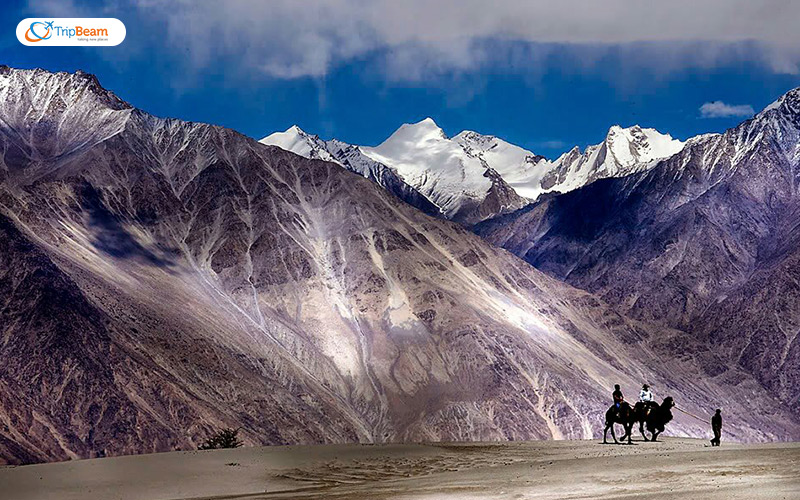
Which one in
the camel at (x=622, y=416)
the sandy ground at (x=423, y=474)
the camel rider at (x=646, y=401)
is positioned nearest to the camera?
the sandy ground at (x=423, y=474)

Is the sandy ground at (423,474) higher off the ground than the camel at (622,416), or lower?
lower

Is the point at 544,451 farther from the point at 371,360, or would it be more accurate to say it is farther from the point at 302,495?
the point at 371,360

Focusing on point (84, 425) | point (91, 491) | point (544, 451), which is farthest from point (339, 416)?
point (91, 491)

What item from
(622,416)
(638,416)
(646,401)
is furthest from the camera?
(646,401)

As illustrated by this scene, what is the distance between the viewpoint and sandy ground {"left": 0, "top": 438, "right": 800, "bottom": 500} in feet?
116

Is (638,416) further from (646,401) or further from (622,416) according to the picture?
(622,416)

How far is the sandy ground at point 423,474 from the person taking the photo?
35.5 m

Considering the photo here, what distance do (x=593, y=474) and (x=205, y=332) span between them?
470 ft

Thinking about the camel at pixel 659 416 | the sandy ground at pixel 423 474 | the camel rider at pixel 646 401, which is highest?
the camel rider at pixel 646 401

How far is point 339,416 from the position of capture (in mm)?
170375

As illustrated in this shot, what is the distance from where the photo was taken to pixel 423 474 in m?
46.2

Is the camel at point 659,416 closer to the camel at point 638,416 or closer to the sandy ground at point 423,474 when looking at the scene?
the camel at point 638,416

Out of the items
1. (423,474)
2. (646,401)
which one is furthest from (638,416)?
(423,474)

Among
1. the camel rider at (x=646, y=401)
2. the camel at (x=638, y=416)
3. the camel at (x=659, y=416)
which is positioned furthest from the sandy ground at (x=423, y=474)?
the camel rider at (x=646, y=401)
